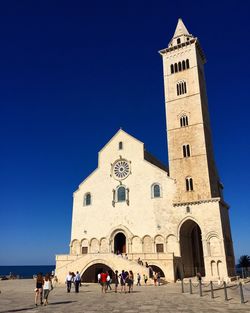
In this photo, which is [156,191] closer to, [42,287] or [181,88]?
[181,88]

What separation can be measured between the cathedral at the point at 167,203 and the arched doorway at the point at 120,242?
2 centimetres

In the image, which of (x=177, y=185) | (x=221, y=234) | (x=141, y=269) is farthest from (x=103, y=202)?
(x=221, y=234)

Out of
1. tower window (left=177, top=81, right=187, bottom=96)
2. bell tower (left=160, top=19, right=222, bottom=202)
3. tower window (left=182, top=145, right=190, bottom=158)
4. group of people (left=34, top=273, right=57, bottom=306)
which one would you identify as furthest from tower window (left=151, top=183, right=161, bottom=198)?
group of people (left=34, top=273, right=57, bottom=306)

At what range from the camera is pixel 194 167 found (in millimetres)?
36125

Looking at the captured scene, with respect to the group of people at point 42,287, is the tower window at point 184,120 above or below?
above

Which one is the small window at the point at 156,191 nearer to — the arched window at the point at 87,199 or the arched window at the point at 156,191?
the arched window at the point at 156,191

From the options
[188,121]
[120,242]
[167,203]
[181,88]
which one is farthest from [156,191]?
[181,88]

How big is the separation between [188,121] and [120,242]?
1768cm

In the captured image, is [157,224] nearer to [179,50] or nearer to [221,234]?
[221,234]

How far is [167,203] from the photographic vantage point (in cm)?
3562

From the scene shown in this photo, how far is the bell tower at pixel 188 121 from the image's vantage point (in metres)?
35.5

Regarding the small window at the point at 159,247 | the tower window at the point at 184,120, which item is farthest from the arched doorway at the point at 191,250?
the tower window at the point at 184,120

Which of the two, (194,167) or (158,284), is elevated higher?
(194,167)

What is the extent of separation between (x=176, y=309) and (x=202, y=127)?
26790 millimetres
